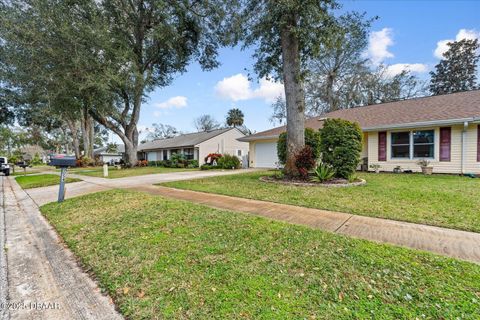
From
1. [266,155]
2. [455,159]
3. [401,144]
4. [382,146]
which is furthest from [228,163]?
[455,159]

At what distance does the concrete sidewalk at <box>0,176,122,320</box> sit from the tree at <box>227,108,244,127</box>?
4051 cm

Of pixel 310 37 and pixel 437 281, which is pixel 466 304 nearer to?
pixel 437 281

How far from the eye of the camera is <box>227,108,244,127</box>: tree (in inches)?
1720

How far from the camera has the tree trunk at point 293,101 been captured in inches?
331

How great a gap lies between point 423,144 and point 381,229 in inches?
380

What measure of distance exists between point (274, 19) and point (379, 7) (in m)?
4.67

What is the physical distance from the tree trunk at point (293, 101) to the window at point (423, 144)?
6434 mm

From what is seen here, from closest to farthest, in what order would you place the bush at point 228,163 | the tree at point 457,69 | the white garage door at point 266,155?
the white garage door at point 266,155
the bush at point 228,163
the tree at point 457,69

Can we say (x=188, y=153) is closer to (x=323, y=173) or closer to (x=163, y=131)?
(x=323, y=173)

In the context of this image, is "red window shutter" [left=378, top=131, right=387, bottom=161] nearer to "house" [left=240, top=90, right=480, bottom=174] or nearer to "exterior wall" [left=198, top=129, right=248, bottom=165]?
"house" [left=240, top=90, right=480, bottom=174]

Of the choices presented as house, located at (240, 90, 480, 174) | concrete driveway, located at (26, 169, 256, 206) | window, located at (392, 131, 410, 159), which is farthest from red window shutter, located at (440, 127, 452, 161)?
concrete driveway, located at (26, 169, 256, 206)

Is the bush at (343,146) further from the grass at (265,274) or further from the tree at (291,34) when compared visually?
the grass at (265,274)

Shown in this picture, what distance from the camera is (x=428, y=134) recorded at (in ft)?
34.1

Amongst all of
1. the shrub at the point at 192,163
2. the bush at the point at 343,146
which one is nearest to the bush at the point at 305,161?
the bush at the point at 343,146
